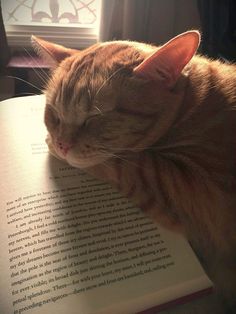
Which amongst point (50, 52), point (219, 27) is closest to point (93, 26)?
point (219, 27)

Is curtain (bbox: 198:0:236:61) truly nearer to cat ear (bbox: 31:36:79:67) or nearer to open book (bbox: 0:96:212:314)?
cat ear (bbox: 31:36:79:67)

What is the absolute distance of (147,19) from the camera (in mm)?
1232

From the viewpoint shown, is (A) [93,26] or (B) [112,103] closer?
(B) [112,103]

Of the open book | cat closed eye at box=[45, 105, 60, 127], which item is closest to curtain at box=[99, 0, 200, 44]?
cat closed eye at box=[45, 105, 60, 127]

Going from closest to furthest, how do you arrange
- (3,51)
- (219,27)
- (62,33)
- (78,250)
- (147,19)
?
(78,250)
(219,27)
(147,19)
(3,51)
(62,33)

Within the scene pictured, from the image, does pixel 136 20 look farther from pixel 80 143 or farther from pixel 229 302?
pixel 229 302

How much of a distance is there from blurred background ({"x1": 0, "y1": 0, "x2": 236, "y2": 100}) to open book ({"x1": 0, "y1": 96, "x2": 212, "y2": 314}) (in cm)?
36

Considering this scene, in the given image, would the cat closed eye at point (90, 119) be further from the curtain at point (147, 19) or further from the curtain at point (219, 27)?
the curtain at point (147, 19)

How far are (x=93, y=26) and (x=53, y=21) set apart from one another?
19 centimetres

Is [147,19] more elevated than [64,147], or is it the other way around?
[147,19]

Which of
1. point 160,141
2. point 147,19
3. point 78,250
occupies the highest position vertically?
point 147,19

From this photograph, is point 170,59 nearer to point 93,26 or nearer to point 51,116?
point 51,116

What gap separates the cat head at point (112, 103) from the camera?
2.11ft

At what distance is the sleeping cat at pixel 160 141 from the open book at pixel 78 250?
4 centimetres
